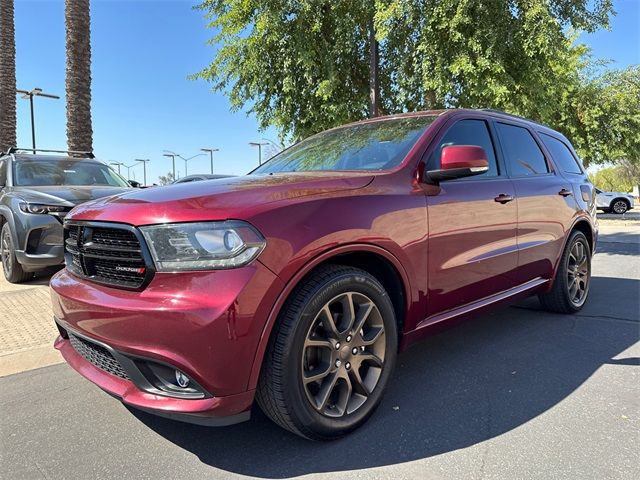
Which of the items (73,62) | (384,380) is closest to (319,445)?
(384,380)

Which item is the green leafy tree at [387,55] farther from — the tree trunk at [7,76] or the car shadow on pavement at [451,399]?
the tree trunk at [7,76]

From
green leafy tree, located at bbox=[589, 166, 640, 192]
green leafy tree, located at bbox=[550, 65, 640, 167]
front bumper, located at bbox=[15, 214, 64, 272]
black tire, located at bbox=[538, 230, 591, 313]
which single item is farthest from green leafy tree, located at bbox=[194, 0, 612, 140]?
green leafy tree, located at bbox=[589, 166, 640, 192]

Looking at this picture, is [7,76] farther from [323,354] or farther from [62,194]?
[323,354]

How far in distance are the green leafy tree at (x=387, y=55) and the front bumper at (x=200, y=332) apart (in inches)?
267

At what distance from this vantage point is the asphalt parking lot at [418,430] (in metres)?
2.23

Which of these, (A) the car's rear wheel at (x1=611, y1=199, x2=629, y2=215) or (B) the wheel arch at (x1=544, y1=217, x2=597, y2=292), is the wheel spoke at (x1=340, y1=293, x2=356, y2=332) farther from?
(A) the car's rear wheel at (x1=611, y1=199, x2=629, y2=215)

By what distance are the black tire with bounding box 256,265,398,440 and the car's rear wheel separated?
2822cm

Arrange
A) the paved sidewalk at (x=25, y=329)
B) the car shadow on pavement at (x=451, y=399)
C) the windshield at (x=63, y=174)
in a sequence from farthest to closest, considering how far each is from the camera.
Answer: the windshield at (x=63, y=174) → the paved sidewalk at (x=25, y=329) → the car shadow on pavement at (x=451, y=399)

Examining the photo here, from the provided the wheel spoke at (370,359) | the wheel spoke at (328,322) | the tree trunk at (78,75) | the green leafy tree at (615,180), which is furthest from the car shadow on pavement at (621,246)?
the green leafy tree at (615,180)

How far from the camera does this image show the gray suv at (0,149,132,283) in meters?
5.44

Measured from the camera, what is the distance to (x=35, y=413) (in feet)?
9.38

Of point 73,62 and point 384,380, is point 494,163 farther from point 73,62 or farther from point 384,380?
point 73,62

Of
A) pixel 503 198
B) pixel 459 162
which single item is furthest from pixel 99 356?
pixel 503 198

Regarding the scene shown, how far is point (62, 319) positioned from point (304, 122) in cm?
780
